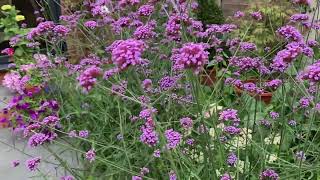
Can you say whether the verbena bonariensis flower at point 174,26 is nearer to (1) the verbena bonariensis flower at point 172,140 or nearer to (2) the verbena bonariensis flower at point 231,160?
(1) the verbena bonariensis flower at point 172,140

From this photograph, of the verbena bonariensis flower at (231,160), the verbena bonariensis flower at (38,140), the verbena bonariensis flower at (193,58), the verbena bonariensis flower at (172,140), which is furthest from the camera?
the verbena bonariensis flower at (231,160)

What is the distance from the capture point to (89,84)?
157 cm

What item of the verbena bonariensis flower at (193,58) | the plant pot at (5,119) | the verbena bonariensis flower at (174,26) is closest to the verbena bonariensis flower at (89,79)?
the verbena bonariensis flower at (193,58)

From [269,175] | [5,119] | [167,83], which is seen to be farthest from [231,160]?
[5,119]

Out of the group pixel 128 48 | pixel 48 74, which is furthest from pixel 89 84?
pixel 48 74

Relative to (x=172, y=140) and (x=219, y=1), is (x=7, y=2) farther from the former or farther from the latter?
(x=172, y=140)

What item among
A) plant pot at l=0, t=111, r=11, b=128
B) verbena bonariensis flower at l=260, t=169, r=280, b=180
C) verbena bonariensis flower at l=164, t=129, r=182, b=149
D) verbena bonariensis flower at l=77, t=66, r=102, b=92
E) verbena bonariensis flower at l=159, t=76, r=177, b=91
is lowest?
plant pot at l=0, t=111, r=11, b=128

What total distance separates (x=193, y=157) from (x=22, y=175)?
1.51 meters

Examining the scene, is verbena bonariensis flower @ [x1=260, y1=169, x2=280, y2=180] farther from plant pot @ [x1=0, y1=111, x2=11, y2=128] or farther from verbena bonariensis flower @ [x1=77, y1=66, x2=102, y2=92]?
plant pot @ [x1=0, y1=111, x2=11, y2=128]

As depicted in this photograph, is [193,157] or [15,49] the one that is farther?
[15,49]

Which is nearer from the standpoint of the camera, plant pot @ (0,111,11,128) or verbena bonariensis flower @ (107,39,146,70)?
verbena bonariensis flower @ (107,39,146,70)

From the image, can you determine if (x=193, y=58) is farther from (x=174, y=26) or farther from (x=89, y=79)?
(x=174, y=26)

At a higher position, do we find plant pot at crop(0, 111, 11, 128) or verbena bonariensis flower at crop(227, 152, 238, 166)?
verbena bonariensis flower at crop(227, 152, 238, 166)

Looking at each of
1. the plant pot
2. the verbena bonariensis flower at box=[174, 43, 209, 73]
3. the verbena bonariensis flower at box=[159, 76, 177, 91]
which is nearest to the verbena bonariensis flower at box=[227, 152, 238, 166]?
the verbena bonariensis flower at box=[159, 76, 177, 91]
